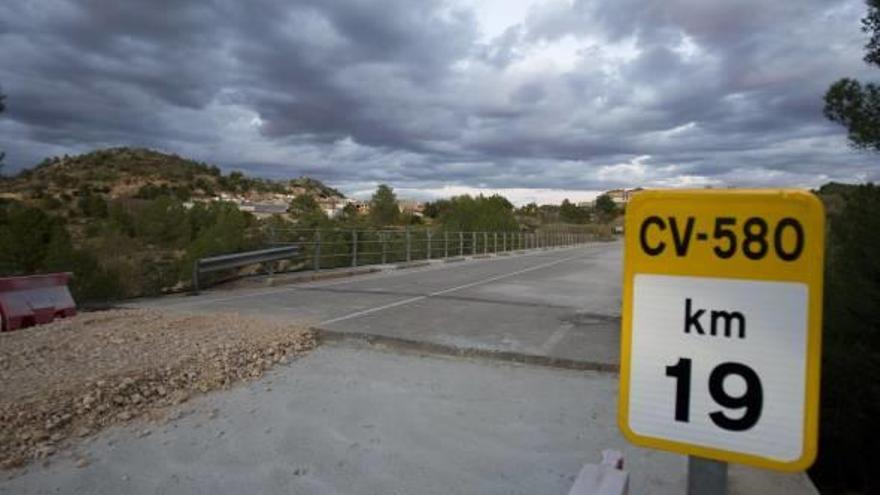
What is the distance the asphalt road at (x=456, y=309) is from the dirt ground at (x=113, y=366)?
1.43 meters

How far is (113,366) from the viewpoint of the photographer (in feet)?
20.2

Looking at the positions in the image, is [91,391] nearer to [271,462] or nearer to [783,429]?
[271,462]

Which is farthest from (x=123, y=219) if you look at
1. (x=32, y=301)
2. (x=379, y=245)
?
(x=32, y=301)

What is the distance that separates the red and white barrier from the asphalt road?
5.29 ft

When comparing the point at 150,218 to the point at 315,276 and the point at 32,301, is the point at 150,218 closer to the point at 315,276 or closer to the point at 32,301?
the point at 315,276

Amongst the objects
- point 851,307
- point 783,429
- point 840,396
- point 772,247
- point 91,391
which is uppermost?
point 772,247

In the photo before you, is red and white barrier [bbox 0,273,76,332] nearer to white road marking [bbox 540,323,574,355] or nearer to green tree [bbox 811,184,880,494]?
white road marking [bbox 540,323,574,355]

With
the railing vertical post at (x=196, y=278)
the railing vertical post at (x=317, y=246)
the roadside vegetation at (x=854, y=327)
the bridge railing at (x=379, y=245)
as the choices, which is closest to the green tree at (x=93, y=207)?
the bridge railing at (x=379, y=245)

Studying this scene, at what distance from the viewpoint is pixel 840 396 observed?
6.92 meters

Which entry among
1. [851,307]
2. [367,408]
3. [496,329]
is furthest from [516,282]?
[367,408]

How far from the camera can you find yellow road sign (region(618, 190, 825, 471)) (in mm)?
1586

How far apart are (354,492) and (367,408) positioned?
1567mm

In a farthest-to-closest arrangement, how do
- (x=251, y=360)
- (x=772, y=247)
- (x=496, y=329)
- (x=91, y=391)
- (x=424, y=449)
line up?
(x=496, y=329) < (x=251, y=360) < (x=91, y=391) < (x=424, y=449) < (x=772, y=247)

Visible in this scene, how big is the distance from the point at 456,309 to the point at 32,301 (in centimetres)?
630
